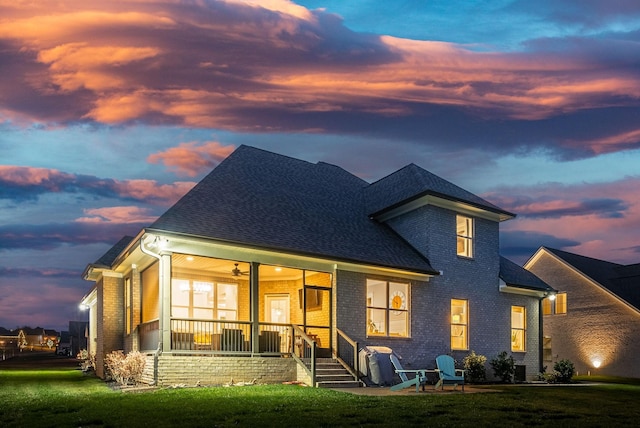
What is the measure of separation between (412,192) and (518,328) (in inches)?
305

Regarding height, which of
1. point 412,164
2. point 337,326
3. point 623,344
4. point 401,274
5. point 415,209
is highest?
point 412,164

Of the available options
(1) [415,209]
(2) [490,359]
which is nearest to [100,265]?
(1) [415,209]

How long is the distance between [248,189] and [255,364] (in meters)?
6.55

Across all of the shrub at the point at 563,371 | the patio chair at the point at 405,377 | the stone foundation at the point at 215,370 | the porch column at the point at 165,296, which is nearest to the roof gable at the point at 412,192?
the shrub at the point at 563,371

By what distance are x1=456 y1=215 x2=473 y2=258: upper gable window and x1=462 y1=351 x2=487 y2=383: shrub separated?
4.07 metres

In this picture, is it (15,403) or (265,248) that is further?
(265,248)

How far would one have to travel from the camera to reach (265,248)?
17453 millimetres

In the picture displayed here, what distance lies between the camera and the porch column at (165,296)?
15.9 m

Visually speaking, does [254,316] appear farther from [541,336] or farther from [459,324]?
[541,336]

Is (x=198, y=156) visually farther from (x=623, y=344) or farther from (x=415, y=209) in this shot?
(x=623, y=344)

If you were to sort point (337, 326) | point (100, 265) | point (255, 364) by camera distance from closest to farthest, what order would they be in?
point (255, 364)
point (337, 326)
point (100, 265)

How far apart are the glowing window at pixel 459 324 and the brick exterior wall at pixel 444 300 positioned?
167mm

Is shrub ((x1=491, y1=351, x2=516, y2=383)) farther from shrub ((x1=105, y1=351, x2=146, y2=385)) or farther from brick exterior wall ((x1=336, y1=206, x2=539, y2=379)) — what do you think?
shrub ((x1=105, y1=351, x2=146, y2=385))

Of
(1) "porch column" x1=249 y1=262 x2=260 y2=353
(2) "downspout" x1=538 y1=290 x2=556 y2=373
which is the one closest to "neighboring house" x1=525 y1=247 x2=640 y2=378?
(2) "downspout" x1=538 y1=290 x2=556 y2=373
